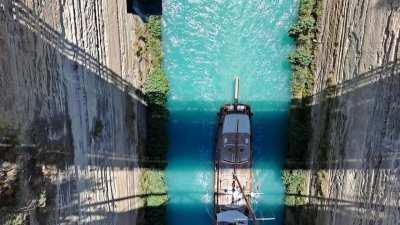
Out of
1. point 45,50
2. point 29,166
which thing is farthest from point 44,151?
point 45,50

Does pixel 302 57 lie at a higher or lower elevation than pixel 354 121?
higher

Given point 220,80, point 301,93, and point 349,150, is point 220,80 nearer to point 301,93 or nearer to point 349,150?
point 301,93

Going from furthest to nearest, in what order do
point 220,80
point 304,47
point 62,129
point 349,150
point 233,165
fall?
point 220,80 < point 304,47 < point 233,165 < point 349,150 < point 62,129

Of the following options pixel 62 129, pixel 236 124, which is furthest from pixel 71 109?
pixel 236 124

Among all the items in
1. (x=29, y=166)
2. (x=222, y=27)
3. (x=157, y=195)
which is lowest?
(x=157, y=195)

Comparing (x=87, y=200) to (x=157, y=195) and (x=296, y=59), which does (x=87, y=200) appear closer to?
(x=157, y=195)

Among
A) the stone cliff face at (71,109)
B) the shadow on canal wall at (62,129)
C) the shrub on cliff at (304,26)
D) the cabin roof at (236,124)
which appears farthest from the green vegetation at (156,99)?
the shrub on cliff at (304,26)

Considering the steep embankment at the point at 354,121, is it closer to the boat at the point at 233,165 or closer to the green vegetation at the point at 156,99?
the boat at the point at 233,165

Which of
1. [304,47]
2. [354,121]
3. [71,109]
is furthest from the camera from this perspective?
[304,47]
